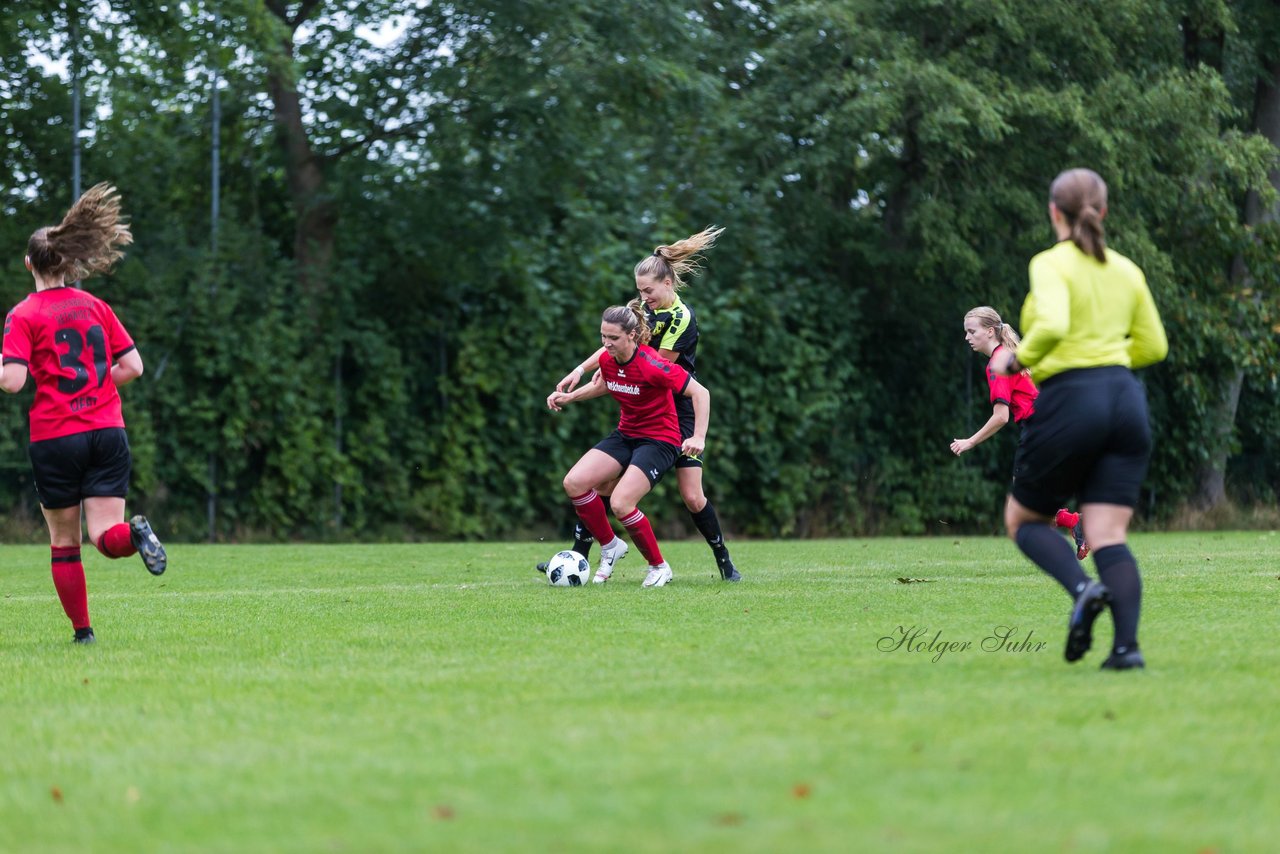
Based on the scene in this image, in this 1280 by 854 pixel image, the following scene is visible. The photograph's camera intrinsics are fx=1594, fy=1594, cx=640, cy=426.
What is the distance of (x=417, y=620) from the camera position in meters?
7.93

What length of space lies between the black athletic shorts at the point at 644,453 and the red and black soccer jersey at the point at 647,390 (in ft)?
0.13

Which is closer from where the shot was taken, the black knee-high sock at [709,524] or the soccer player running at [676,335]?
the soccer player running at [676,335]

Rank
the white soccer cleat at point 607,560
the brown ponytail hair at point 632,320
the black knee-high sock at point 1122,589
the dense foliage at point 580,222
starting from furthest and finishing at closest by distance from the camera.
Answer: the dense foliage at point 580,222
the white soccer cleat at point 607,560
the brown ponytail hair at point 632,320
the black knee-high sock at point 1122,589

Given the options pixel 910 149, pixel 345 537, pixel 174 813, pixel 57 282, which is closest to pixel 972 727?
pixel 174 813

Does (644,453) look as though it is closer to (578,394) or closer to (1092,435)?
(578,394)

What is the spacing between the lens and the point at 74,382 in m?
6.96

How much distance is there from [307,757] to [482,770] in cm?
54

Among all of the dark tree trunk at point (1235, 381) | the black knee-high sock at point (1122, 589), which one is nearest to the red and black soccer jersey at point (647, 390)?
the black knee-high sock at point (1122, 589)

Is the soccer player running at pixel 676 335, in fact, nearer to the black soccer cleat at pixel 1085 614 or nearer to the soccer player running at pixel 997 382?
the soccer player running at pixel 997 382

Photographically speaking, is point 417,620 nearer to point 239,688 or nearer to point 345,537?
point 239,688

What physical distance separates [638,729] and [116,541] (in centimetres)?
326

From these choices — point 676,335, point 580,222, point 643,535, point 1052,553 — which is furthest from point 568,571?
point 580,222

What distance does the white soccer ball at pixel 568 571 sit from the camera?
393 inches

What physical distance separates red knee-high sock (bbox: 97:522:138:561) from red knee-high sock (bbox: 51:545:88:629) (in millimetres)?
293
